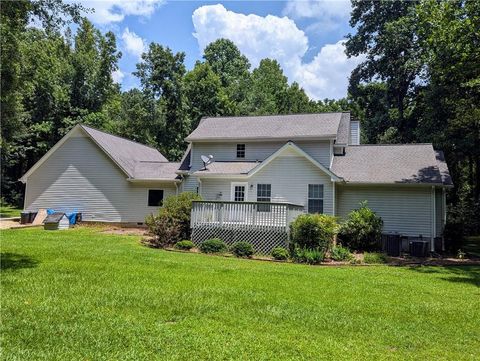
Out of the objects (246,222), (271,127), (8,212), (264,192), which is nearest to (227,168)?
(264,192)

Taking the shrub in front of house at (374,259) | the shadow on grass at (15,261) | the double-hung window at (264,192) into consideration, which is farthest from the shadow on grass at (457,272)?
the shadow on grass at (15,261)

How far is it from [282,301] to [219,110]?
3349 cm

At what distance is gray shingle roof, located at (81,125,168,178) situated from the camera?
2344cm

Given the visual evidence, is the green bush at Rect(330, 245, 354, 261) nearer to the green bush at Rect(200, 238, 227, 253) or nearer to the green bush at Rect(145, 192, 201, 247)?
the green bush at Rect(200, 238, 227, 253)

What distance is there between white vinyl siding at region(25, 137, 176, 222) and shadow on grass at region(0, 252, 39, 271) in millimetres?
11605

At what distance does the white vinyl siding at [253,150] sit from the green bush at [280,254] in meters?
7.20

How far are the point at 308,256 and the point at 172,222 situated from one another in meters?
6.25

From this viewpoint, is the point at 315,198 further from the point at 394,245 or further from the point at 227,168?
the point at 227,168

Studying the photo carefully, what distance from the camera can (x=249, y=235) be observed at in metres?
16.0

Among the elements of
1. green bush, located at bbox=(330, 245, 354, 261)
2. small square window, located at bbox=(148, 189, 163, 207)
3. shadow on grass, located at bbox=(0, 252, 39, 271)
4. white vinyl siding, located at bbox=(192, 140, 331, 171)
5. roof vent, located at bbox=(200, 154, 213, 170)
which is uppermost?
white vinyl siding, located at bbox=(192, 140, 331, 171)

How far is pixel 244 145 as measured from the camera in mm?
22406

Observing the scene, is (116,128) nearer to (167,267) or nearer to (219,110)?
(219,110)

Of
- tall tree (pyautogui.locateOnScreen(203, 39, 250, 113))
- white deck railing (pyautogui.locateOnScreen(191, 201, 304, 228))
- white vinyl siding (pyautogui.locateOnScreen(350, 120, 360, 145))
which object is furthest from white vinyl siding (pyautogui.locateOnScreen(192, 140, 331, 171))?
tall tree (pyautogui.locateOnScreen(203, 39, 250, 113))

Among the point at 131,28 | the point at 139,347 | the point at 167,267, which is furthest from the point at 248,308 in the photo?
the point at 131,28
